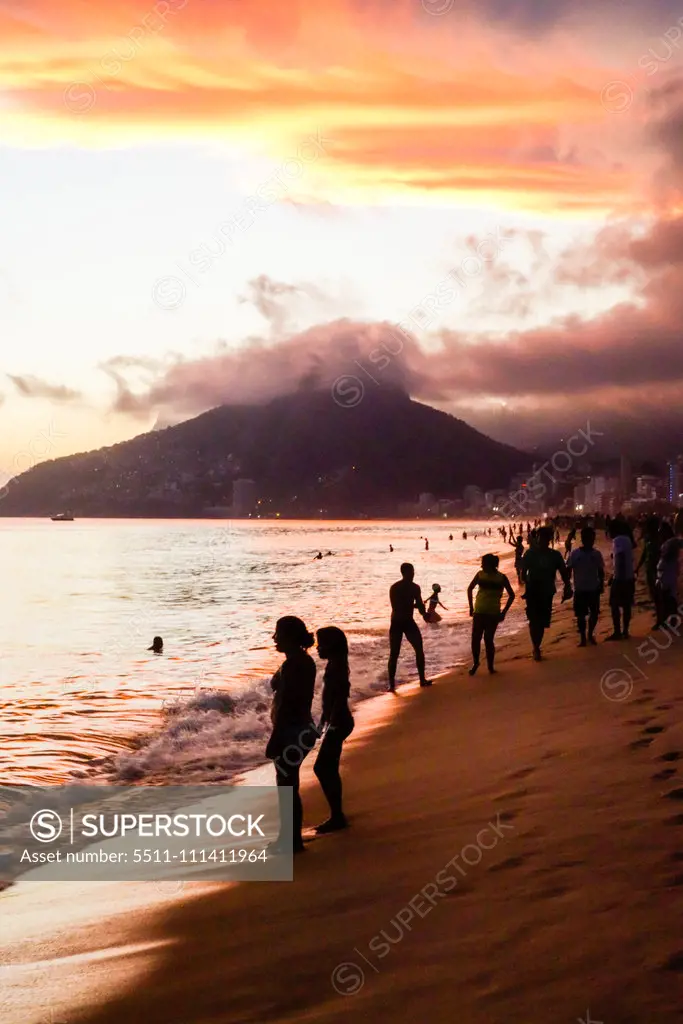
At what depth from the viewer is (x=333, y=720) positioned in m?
7.81

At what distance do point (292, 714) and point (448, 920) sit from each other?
223 centimetres

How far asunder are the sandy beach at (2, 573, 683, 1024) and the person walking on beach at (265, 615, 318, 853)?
48 centimetres

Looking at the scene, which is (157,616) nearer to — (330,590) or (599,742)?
(330,590)

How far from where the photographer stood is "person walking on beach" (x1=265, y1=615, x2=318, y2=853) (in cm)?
726

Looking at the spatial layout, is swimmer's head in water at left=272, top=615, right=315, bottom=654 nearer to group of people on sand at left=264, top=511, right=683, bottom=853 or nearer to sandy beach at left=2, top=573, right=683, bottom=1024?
group of people on sand at left=264, top=511, right=683, bottom=853

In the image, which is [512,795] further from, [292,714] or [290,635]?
[290,635]

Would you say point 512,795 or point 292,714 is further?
point 512,795

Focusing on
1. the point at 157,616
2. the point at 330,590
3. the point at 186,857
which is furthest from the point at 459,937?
the point at 330,590

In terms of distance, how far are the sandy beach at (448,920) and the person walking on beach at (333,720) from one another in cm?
26

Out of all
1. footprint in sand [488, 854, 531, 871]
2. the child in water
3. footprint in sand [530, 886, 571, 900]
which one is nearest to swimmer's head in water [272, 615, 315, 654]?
footprint in sand [488, 854, 531, 871]

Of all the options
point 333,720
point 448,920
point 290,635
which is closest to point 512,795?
point 333,720

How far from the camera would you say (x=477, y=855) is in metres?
6.59

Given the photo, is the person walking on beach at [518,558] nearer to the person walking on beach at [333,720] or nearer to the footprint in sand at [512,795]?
the footprint in sand at [512,795]

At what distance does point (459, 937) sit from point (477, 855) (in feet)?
4.53
